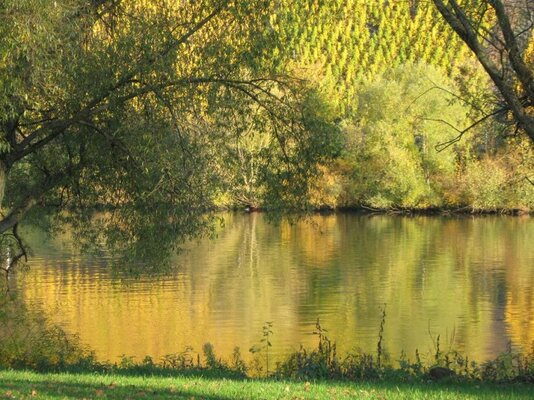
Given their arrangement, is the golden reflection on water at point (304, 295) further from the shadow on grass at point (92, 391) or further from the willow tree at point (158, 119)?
the shadow on grass at point (92, 391)

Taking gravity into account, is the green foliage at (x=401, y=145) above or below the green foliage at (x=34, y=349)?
above

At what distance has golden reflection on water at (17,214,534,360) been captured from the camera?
56.3 ft

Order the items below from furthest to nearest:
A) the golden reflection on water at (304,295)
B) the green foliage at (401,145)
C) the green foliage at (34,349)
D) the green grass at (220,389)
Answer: the green foliage at (401,145), the golden reflection on water at (304,295), the green foliage at (34,349), the green grass at (220,389)

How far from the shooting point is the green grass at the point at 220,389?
8.41 m

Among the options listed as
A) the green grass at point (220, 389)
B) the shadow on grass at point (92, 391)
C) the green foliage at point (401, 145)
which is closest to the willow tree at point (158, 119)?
the green grass at point (220, 389)

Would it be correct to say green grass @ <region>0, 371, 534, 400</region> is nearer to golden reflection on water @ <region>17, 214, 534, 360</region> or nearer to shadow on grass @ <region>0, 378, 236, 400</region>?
shadow on grass @ <region>0, 378, 236, 400</region>

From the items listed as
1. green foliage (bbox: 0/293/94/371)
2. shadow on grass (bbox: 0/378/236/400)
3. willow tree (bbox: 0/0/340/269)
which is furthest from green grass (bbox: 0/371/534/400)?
willow tree (bbox: 0/0/340/269)

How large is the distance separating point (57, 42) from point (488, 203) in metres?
40.5

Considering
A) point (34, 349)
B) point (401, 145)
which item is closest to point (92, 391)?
point (34, 349)

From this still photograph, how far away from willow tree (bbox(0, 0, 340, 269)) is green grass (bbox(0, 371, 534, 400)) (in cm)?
264

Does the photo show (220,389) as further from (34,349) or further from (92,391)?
(34,349)

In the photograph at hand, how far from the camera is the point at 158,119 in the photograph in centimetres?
1186

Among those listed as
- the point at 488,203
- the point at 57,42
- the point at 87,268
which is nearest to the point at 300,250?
the point at 87,268

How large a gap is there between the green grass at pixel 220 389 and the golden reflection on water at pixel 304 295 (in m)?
4.12
